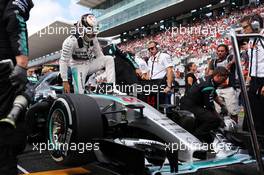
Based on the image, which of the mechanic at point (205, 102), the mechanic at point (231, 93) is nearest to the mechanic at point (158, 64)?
the mechanic at point (231, 93)

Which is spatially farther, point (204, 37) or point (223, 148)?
point (204, 37)

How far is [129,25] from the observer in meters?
34.7

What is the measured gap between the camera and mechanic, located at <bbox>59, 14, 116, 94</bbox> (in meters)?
3.98

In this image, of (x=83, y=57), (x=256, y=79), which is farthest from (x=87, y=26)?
(x=256, y=79)

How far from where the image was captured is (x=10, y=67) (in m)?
1.83

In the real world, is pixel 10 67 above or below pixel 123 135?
above

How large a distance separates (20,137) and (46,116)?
1.41 m

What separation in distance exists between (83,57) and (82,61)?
58 mm

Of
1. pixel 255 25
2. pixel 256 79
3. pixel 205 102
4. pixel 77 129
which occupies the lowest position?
pixel 77 129

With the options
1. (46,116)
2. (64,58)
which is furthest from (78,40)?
(46,116)

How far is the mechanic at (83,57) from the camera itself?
3.98 metres

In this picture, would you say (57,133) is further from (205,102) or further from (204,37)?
(204,37)

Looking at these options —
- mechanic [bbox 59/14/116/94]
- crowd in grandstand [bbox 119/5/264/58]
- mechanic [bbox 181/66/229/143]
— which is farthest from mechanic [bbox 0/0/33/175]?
crowd in grandstand [bbox 119/5/264/58]

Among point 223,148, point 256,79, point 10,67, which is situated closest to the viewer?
point 10,67
